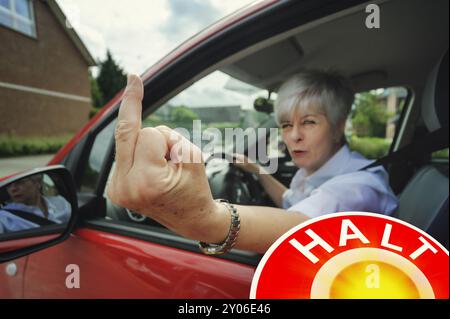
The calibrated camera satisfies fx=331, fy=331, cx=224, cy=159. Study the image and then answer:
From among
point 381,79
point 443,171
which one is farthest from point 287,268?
point 381,79

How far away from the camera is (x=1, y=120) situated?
106 centimetres

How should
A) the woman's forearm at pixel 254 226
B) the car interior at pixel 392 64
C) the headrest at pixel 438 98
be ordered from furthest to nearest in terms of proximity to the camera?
the headrest at pixel 438 98 < the car interior at pixel 392 64 < the woman's forearm at pixel 254 226

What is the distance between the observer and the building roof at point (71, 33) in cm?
109

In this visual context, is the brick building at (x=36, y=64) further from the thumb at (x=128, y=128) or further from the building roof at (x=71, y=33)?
the thumb at (x=128, y=128)

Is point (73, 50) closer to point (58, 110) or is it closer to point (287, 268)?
point (58, 110)

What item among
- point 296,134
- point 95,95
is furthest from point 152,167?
point 95,95

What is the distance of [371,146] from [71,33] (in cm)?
234

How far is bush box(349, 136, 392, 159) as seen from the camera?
2521 millimetres

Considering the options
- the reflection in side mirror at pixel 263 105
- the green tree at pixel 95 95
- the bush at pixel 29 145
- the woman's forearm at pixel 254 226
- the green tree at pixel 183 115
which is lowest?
the woman's forearm at pixel 254 226

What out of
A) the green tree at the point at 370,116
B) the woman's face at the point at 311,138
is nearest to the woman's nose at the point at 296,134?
the woman's face at the point at 311,138

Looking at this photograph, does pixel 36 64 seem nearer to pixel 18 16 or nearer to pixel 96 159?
pixel 18 16

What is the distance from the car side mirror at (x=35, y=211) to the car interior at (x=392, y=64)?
0.56 meters

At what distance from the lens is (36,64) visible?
1.13 m
